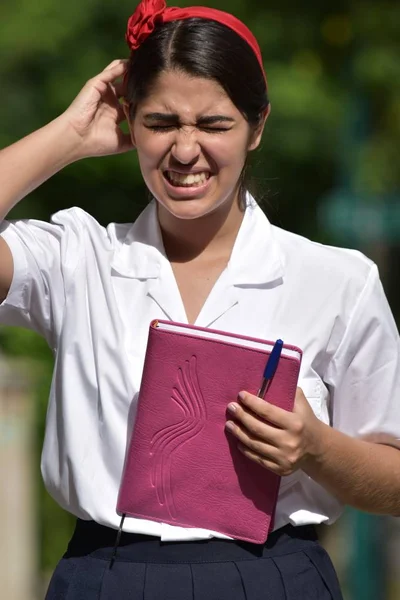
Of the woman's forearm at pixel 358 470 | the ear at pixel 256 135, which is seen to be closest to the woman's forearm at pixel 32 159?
the ear at pixel 256 135

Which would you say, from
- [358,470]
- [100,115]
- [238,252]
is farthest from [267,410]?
[100,115]

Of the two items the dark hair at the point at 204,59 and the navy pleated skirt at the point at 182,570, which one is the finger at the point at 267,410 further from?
the dark hair at the point at 204,59

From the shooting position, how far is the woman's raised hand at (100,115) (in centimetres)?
252

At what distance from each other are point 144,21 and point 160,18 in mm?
32

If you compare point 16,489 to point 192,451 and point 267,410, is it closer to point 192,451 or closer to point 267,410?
point 192,451

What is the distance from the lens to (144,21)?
2.38 m

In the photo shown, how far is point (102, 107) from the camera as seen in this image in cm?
259

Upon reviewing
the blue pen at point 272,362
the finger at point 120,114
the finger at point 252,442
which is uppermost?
the finger at point 120,114

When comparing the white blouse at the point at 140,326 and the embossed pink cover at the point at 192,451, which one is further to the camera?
the white blouse at the point at 140,326

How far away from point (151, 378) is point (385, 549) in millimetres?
3203

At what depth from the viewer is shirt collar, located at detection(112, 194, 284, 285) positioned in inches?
94.6

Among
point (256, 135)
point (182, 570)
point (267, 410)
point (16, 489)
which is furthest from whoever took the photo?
point (16, 489)

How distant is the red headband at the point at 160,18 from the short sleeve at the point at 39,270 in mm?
395

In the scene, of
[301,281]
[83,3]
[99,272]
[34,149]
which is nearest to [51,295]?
[99,272]
